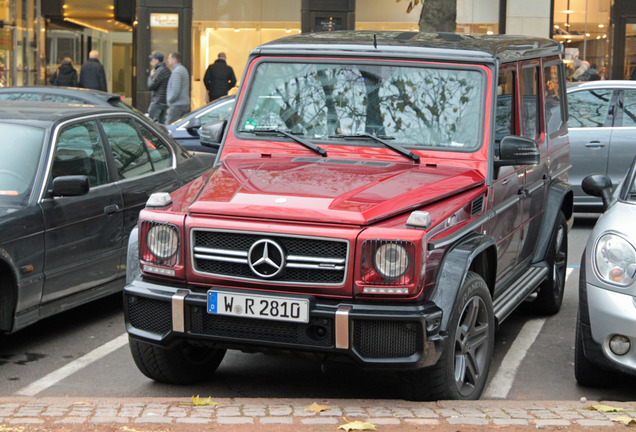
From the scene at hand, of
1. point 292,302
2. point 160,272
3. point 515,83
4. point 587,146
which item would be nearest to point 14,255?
point 160,272

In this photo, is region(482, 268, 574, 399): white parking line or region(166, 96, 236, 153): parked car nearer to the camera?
region(482, 268, 574, 399): white parking line

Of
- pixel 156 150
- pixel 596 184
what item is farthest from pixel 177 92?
pixel 596 184

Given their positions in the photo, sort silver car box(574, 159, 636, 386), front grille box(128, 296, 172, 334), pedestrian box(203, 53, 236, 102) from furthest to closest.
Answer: pedestrian box(203, 53, 236, 102)
silver car box(574, 159, 636, 386)
front grille box(128, 296, 172, 334)

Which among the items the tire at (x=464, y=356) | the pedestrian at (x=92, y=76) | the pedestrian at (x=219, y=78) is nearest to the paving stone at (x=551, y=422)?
the tire at (x=464, y=356)

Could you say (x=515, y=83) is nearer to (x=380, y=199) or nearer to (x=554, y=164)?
(x=554, y=164)

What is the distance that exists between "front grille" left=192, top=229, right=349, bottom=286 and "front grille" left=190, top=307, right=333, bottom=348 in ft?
0.67

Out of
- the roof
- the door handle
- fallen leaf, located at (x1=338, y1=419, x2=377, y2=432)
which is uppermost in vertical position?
the roof

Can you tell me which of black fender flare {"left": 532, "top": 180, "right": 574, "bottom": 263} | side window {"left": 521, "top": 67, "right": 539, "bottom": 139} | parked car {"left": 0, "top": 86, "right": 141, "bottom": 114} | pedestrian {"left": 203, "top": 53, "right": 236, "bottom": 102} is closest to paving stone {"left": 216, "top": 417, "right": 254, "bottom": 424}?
side window {"left": 521, "top": 67, "right": 539, "bottom": 139}

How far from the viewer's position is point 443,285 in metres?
4.84

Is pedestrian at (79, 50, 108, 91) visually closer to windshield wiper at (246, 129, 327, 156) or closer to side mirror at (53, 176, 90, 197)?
side mirror at (53, 176, 90, 197)

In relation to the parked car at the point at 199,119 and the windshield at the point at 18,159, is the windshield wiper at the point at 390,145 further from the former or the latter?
the parked car at the point at 199,119

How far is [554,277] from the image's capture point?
25.0ft

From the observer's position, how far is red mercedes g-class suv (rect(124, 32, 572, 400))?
15.5 feet

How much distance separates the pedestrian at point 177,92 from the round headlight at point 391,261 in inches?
582
